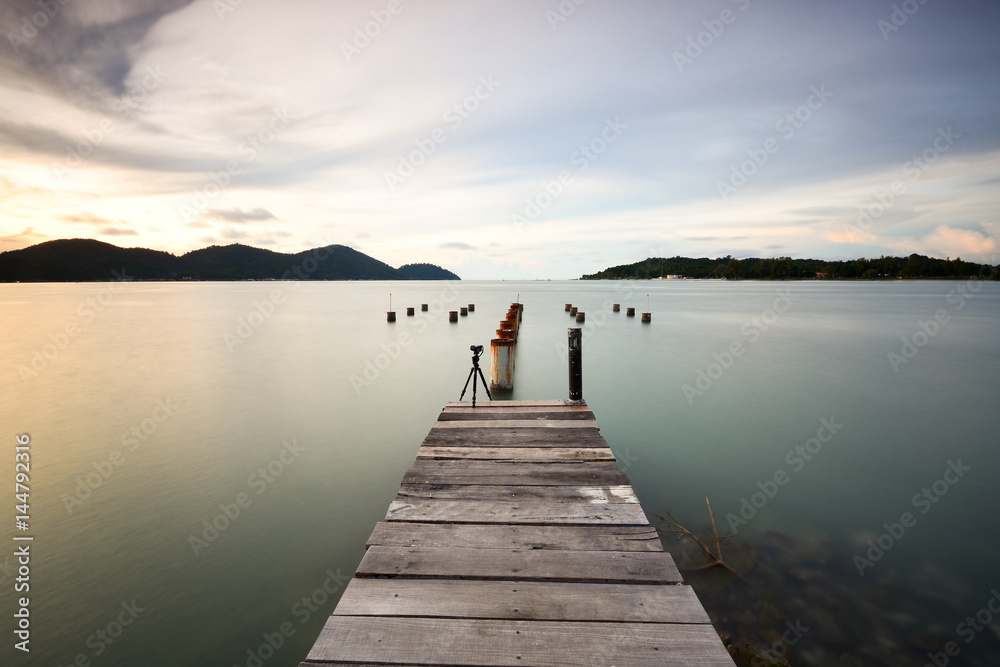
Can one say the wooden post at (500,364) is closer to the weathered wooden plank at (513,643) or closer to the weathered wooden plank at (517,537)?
the weathered wooden plank at (517,537)

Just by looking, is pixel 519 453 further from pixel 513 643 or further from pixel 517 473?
pixel 513 643

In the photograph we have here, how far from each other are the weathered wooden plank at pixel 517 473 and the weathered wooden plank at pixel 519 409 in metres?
1.80

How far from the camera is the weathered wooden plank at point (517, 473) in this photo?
4.37 m

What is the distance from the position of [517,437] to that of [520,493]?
1.46 meters

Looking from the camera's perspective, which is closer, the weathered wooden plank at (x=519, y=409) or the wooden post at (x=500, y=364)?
the weathered wooden plank at (x=519, y=409)

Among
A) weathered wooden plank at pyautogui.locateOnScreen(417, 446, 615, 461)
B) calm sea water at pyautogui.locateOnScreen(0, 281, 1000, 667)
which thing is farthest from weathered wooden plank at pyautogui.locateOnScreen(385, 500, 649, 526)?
Result: calm sea water at pyautogui.locateOnScreen(0, 281, 1000, 667)

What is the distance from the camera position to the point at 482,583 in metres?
2.85

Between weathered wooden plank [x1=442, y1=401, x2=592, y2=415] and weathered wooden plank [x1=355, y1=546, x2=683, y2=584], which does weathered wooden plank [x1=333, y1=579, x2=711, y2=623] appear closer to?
weathered wooden plank [x1=355, y1=546, x2=683, y2=584]

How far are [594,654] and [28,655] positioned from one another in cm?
472

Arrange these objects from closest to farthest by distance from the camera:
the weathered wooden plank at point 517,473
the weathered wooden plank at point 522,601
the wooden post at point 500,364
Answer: the weathered wooden plank at point 522,601
the weathered wooden plank at point 517,473
the wooden post at point 500,364

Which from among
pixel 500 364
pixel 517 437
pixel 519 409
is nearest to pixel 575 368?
pixel 519 409

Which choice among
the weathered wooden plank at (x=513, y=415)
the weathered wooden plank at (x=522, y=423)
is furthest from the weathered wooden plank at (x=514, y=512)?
the weathered wooden plank at (x=513, y=415)

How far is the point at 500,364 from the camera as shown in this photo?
33.7 ft

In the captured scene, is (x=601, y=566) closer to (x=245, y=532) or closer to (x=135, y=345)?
(x=245, y=532)
